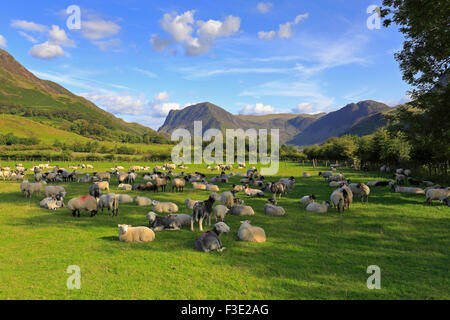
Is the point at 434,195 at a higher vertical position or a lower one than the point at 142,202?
higher

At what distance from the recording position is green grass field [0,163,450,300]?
21.9 ft

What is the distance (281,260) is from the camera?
869 centimetres

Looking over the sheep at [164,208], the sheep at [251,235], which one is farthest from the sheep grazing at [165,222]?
the sheep at [251,235]

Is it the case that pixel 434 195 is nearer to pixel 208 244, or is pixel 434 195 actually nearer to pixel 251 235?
pixel 251 235

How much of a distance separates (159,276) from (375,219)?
12680 mm

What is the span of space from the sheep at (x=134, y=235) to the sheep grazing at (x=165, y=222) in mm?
A: 1474

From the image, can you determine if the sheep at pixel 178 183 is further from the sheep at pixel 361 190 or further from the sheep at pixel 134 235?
the sheep at pixel 361 190

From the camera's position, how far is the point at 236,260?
8680 mm

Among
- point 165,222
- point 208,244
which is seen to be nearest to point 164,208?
point 165,222

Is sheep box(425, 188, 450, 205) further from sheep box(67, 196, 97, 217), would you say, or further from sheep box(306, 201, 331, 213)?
sheep box(67, 196, 97, 217)

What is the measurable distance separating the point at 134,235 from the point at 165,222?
2.14 m
